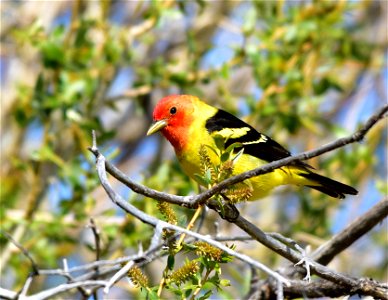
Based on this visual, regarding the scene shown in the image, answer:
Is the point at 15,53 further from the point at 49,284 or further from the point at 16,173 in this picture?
the point at 49,284

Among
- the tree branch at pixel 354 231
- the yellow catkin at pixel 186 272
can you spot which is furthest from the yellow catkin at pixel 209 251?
the tree branch at pixel 354 231

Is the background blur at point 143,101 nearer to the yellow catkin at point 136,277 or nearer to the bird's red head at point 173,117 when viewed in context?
the bird's red head at point 173,117

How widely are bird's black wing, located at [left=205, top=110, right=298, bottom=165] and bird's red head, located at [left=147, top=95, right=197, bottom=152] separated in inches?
5.8

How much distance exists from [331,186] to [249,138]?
537mm

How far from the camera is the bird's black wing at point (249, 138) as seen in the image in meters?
4.19

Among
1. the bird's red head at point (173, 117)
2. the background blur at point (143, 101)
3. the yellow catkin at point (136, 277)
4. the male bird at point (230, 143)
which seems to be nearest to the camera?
the yellow catkin at point (136, 277)

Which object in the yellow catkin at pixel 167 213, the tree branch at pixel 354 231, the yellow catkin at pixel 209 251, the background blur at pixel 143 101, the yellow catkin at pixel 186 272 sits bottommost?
the yellow catkin at pixel 186 272

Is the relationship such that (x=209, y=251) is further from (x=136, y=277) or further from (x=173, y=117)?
(x=173, y=117)

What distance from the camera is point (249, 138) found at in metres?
4.21

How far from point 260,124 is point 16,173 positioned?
6.59ft

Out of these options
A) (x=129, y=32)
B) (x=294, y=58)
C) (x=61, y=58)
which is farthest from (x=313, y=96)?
(x=61, y=58)

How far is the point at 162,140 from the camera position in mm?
6895

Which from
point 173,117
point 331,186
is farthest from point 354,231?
point 173,117

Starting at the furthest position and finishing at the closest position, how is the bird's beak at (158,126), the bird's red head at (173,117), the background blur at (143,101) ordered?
the background blur at (143,101) → the bird's beak at (158,126) → the bird's red head at (173,117)
